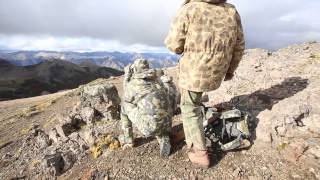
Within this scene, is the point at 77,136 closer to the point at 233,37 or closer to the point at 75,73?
the point at 233,37

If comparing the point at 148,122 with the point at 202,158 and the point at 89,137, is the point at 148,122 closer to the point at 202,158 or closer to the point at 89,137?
the point at 202,158

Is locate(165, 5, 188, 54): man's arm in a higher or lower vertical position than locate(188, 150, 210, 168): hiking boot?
higher

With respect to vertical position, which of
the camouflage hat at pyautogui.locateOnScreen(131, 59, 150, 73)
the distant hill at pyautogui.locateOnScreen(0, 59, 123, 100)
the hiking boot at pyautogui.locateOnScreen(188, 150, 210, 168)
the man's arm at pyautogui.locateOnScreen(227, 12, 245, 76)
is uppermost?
the man's arm at pyautogui.locateOnScreen(227, 12, 245, 76)

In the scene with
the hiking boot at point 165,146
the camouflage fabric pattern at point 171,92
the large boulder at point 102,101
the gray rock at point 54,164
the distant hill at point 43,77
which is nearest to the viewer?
the hiking boot at point 165,146

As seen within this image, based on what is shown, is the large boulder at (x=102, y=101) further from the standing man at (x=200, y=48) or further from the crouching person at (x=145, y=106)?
the standing man at (x=200, y=48)

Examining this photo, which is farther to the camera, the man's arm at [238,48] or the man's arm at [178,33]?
A: the man's arm at [238,48]

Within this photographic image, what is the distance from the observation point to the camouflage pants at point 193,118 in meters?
8.08

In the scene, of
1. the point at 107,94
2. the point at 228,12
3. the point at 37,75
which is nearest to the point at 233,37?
the point at 228,12

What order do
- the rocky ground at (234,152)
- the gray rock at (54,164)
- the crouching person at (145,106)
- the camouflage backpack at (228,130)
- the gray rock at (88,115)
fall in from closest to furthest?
the rocky ground at (234,152), the camouflage backpack at (228,130), the crouching person at (145,106), the gray rock at (54,164), the gray rock at (88,115)


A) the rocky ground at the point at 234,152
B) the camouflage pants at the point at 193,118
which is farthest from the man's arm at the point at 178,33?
the rocky ground at the point at 234,152

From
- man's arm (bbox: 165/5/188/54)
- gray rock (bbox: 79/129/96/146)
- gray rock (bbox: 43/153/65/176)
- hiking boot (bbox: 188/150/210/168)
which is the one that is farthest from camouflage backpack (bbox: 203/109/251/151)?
gray rock (bbox: 43/153/65/176)

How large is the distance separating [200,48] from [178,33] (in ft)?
1.85

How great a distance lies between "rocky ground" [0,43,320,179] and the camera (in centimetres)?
812

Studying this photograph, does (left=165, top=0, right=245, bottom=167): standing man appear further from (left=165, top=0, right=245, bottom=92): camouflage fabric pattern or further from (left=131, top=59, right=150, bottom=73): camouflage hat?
(left=131, top=59, right=150, bottom=73): camouflage hat
